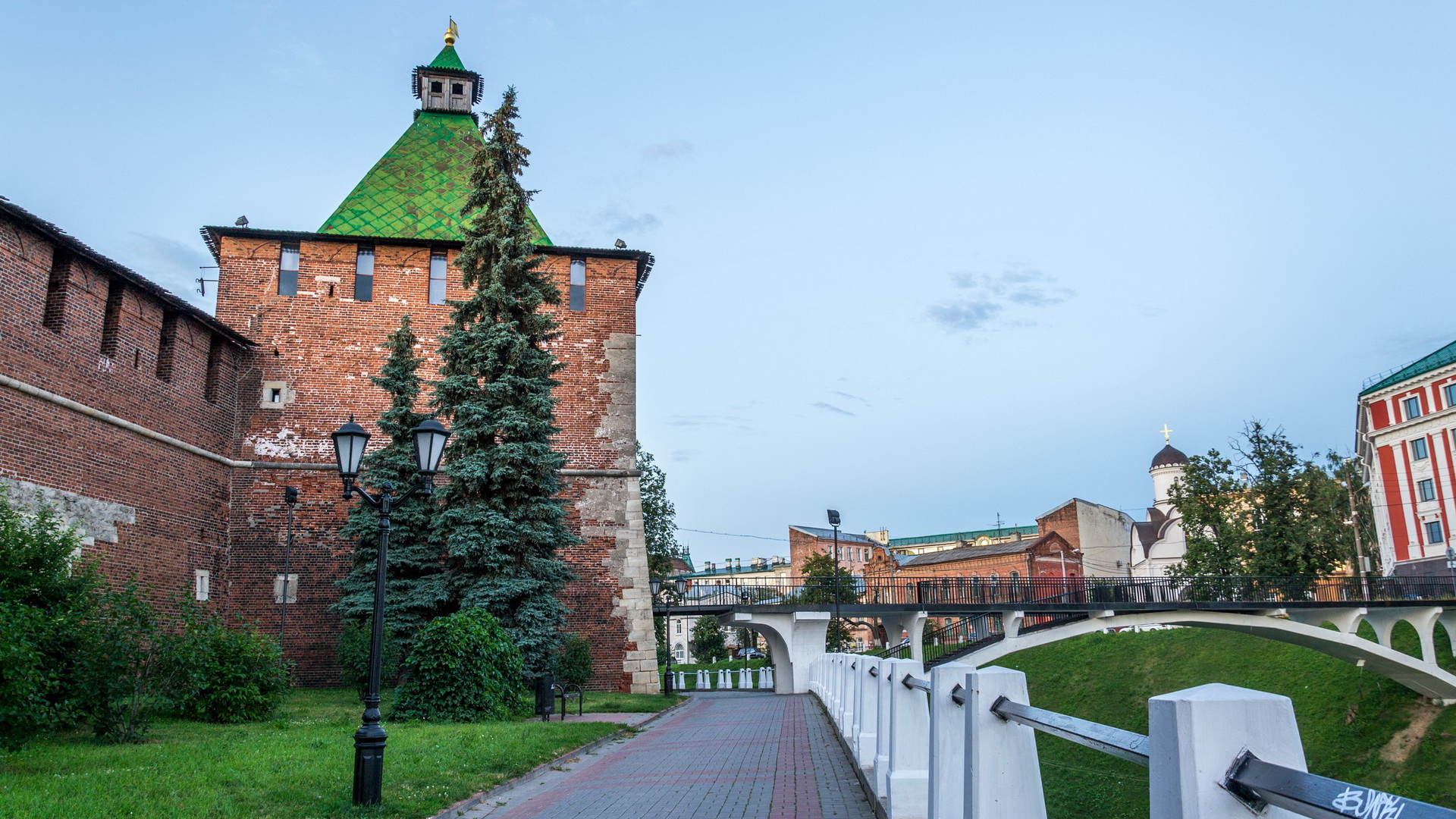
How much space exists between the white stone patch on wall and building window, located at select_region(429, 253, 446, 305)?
31.5 feet

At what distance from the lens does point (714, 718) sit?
1984cm

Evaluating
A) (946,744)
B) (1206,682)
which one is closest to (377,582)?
(946,744)

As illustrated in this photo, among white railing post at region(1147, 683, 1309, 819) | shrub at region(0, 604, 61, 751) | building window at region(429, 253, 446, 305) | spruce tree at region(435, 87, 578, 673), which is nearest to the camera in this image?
white railing post at region(1147, 683, 1309, 819)

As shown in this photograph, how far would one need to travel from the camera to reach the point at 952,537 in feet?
398

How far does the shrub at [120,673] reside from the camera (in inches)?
427

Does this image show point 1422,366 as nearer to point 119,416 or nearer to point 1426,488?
point 1426,488

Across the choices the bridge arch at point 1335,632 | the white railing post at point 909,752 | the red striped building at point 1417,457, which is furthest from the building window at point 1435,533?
the white railing post at point 909,752

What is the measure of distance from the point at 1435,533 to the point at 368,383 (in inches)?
1793

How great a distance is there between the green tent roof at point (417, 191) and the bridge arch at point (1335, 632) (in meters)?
21.1

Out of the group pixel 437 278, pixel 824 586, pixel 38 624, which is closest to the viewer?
pixel 38 624

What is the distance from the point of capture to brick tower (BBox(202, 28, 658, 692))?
24.5 m

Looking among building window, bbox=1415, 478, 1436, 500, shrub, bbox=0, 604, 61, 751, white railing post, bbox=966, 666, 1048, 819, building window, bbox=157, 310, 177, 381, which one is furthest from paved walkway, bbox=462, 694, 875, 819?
building window, bbox=1415, 478, 1436, 500

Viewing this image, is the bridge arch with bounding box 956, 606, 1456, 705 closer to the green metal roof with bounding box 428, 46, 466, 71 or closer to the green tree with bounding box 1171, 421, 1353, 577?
the green tree with bounding box 1171, 421, 1353, 577

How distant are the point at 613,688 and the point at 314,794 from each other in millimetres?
17755
